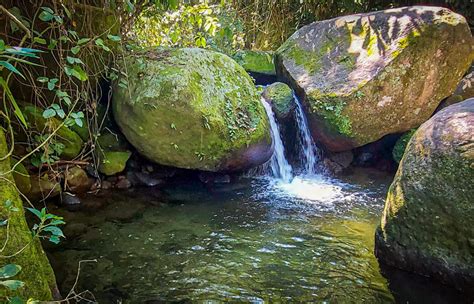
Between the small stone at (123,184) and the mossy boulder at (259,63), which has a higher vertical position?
the mossy boulder at (259,63)

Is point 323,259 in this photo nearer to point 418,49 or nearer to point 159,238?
point 159,238

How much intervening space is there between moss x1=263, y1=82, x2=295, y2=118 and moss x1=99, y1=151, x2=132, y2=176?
261 centimetres

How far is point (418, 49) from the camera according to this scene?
5.76 m

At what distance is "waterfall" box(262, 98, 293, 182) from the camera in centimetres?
619

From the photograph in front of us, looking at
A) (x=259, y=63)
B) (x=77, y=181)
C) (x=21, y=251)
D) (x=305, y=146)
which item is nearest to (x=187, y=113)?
(x=77, y=181)

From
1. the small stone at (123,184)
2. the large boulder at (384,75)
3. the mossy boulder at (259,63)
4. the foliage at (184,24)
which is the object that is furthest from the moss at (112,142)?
the mossy boulder at (259,63)

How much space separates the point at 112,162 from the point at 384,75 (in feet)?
13.3

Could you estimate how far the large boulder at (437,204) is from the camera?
274 centimetres

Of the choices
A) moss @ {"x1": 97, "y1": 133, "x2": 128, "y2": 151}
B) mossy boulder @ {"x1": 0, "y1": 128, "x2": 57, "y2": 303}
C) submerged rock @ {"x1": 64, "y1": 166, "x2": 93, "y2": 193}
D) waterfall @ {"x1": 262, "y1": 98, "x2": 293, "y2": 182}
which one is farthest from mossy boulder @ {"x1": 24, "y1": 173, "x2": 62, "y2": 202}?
waterfall @ {"x1": 262, "y1": 98, "x2": 293, "y2": 182}

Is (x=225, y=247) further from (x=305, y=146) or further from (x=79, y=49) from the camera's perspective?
(x=305, y=146)

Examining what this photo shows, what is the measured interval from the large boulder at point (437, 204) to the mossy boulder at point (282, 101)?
3.36 metres

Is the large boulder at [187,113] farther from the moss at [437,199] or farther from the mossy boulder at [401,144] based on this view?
the moss at [437,199]

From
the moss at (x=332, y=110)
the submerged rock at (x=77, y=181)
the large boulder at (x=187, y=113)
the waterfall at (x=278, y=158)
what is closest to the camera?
the submerged rock at (x=77, y=181)

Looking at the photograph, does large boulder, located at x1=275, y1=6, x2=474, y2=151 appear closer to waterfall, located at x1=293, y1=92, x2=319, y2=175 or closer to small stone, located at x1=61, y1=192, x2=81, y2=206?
waterfall, located at x1=293, y1=92, x2=319, y2=175
